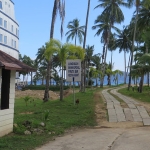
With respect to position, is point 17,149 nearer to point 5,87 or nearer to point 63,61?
point 5,87

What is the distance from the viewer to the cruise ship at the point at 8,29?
157 feet

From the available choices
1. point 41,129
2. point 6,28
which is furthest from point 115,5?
point 41,129

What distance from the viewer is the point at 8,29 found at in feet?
167

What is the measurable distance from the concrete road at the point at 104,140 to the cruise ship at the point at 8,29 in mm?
39276

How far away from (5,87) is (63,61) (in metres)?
9.49

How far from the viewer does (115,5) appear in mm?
42031

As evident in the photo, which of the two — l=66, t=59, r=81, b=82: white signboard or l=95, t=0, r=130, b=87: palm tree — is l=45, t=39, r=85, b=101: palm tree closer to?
l=66, t=59, r=81, b=82: white signboard

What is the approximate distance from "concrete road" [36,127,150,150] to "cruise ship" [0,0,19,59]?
39276 mm

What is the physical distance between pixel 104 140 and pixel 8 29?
45.8 m

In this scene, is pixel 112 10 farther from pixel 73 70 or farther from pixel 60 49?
pixel 73 70

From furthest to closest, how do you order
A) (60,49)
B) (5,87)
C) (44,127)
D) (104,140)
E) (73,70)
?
1. (60,49)
2. (73,70)
3. (44,127)
4. (5,87)
5. (104,140)

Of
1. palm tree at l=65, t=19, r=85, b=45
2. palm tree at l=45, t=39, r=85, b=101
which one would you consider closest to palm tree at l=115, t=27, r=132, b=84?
palm tree at l=65, t=19, r=85, b=45

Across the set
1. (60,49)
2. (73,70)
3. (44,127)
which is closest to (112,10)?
(60,49)

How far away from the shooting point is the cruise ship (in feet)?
157
